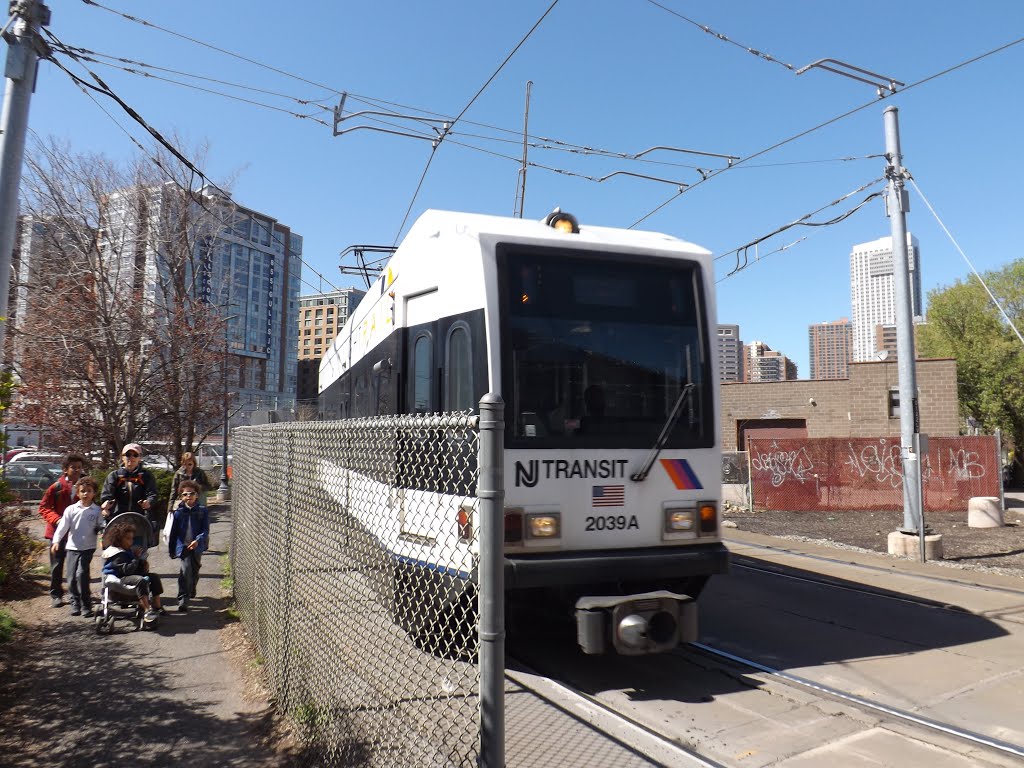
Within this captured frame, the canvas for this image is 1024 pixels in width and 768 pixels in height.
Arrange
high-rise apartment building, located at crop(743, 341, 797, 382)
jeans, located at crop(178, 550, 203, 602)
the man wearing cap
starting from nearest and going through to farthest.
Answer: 1. jeans, located at crop(178, 550, 203, 602)
2. the man wearing cap
3. high-rise apartment building, located at crop(743, 341, 797, 382)

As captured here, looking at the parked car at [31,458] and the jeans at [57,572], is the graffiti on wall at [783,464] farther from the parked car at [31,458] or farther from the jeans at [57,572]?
the parked car at [31,458]

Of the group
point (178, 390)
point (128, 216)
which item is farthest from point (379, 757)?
point (128, 216)

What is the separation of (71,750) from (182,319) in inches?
536

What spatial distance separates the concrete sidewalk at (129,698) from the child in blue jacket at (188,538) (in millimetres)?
354

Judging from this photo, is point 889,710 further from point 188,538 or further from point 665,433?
point 188,538

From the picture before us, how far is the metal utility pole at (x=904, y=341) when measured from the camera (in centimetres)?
1130

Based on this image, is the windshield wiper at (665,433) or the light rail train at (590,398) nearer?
the light rail train at (590,398)

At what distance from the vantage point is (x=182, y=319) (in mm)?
15953

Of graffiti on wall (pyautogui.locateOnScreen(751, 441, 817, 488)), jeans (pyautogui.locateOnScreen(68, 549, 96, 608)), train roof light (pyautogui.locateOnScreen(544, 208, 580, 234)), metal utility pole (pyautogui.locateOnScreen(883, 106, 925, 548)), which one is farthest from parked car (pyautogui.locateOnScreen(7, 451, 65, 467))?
metal utility pole (pyautogui.locateOnScreen(883, 106, 925, 548))

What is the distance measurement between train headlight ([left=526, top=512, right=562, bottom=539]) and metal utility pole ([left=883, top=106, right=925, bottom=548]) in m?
8.38

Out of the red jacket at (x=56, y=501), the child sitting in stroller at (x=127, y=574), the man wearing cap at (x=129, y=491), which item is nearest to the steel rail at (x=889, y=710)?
the child sitting in stroller at (x=127, y=574)

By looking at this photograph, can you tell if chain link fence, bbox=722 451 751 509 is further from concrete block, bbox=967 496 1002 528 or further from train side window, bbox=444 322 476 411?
train side window, bbox=444 322 476 411

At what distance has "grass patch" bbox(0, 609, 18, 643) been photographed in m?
5.70

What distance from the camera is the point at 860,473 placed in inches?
704
